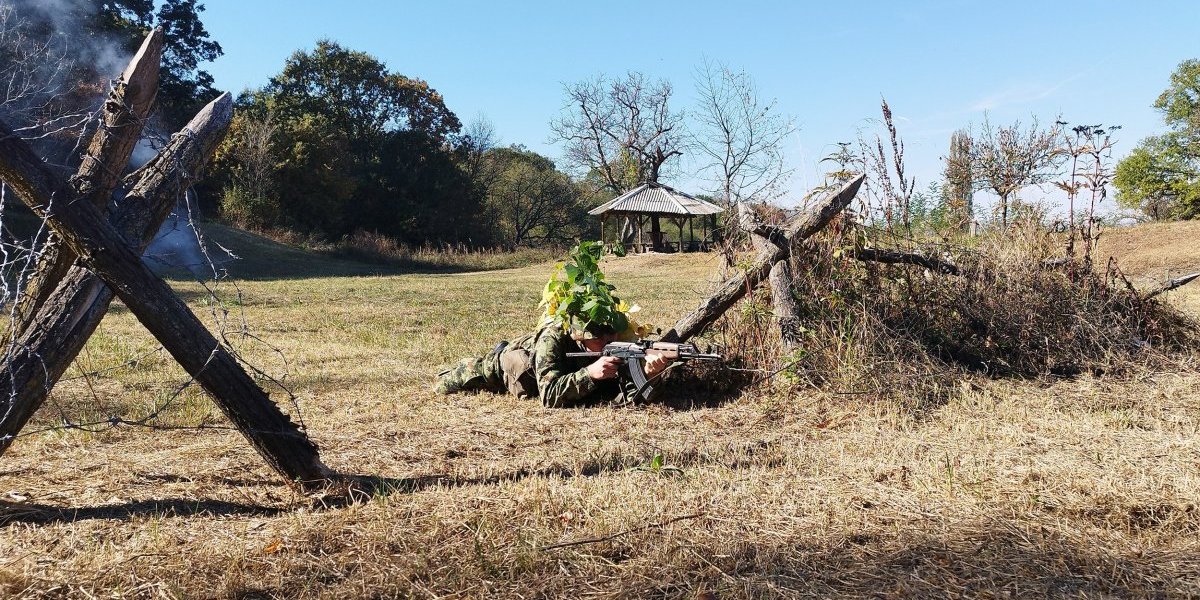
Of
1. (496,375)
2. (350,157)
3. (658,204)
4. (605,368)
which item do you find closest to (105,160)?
(605,368)

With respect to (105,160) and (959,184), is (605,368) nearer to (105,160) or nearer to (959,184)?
(105,160)

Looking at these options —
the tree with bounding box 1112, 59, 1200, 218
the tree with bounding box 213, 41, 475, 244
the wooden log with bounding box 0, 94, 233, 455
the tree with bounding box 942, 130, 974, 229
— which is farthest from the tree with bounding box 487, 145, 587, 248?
the wooden log with bounding box 0, 94, 233, 455

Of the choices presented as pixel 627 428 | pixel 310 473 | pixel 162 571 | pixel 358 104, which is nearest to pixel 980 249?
pixel 627 428

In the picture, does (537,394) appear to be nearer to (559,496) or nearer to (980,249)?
(559,496)

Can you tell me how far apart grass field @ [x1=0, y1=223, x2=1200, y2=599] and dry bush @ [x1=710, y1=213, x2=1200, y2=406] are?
26 centimetres

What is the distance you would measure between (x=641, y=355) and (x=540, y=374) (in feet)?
3.15

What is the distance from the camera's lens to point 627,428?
16.8ft

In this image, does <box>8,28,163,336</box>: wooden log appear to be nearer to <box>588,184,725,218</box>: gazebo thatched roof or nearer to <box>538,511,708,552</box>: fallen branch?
<box>538,511,708,552</box>: fallen branch

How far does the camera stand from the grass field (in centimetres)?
283

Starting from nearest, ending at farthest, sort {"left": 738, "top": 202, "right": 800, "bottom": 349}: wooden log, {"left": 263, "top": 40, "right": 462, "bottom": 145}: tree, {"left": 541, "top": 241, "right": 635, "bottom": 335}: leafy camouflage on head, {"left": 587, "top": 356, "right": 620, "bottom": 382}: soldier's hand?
{"left": 587, "top": 356, "right": 620, "bottom": 382}: soldier's hand, {"left": 541, "top": 241, "right": 635, "bottom": 335}: leafy camouflage on head, {"left": 738, "top": 202, "right": 800, "bottom": 349}: wooden log, {"left": 263, "top": 40, "right": 462, "bottom": 145}: tree

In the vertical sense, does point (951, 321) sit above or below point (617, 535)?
above

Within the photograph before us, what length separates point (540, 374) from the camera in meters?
5.84

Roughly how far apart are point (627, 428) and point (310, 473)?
6.82 ft

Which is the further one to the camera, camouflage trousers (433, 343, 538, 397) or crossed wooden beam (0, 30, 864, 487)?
camouflage trousers (433, 343, 538, 397)
